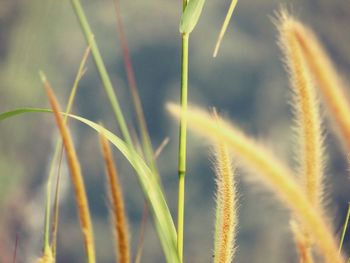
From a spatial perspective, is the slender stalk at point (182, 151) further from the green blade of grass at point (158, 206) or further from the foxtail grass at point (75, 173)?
the foxtail grass at point (75, 173)

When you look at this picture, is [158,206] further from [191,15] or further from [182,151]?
[191,15]

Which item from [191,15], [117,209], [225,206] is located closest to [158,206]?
[225,206]

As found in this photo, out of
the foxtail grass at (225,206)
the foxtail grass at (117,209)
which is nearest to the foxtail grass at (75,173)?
the foxtail grass at (117,209)

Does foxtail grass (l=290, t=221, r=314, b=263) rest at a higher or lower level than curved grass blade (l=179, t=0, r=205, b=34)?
A: lower

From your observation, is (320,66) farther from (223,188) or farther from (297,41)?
(223,188)

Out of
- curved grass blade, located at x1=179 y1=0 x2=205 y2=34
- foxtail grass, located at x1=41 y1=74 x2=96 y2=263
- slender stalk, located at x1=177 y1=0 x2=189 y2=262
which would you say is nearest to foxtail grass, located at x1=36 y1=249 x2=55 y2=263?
foxtail grass, located at x1=41 y1=74 x2=96 y2=263

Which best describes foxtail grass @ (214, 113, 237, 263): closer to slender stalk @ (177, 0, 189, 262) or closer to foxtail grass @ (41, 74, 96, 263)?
slender stalk @ (177, 0, 189, 262)
